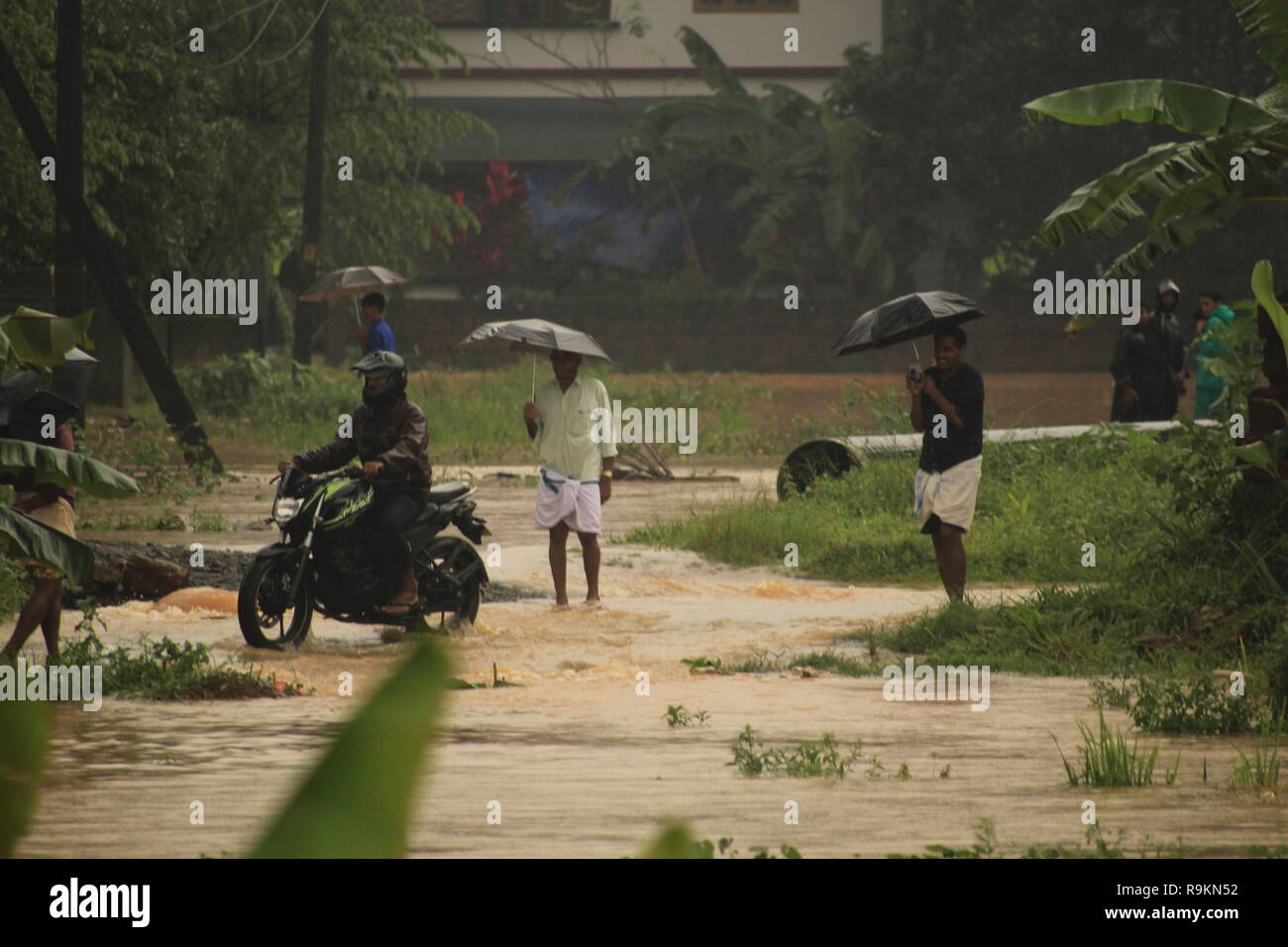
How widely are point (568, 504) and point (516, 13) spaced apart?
31.0 metres

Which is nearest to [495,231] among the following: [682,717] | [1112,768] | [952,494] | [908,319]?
[908,319]

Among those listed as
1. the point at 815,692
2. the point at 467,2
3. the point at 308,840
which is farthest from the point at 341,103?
the point at 308,840

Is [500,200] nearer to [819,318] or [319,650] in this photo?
[819,318]

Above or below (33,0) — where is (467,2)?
above

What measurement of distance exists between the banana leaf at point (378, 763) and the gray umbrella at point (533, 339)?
11.4 m

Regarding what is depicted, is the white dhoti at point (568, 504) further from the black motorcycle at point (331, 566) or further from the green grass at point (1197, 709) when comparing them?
the green grass at point (1197, 709)

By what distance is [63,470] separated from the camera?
27.1ft

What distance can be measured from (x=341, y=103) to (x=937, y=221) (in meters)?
12.7

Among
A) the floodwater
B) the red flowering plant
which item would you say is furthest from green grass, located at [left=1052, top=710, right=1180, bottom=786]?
the red flowering plant

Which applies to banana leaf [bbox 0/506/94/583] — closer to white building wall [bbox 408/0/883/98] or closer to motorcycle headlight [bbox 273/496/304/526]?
motorcycle headlight [bbox 273/496/304/526]

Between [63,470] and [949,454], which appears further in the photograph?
[949,454]

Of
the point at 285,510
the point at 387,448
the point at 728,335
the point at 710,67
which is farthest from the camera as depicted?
the point at 728,335

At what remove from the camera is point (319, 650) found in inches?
423

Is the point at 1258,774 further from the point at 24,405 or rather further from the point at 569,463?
the point at 569,463
